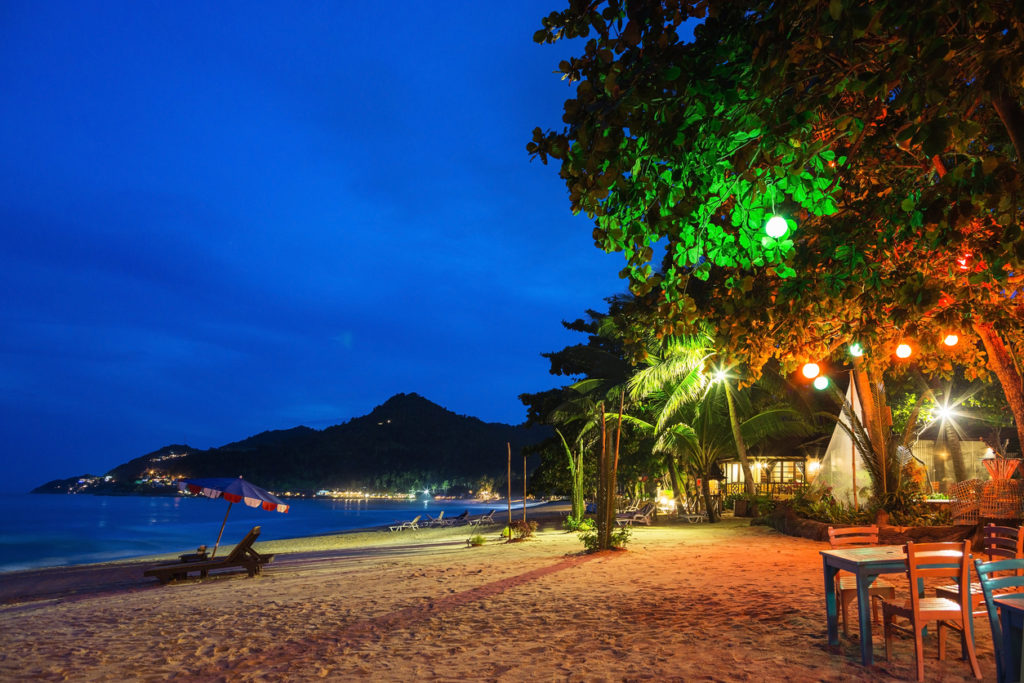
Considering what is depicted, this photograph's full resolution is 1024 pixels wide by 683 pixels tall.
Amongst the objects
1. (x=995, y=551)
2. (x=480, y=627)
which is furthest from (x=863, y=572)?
(x=480, y=627)

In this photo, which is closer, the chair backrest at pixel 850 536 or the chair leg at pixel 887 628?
the chair leg at pixel 887 628

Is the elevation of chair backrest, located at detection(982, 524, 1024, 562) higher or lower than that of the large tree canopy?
lower

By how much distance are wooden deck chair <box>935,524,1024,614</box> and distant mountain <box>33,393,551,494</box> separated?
359ft

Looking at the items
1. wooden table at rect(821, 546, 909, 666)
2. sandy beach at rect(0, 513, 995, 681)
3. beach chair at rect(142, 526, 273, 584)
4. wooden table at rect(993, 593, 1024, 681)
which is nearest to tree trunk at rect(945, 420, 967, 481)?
sandy beach at rect(0, 513, 995, 681)

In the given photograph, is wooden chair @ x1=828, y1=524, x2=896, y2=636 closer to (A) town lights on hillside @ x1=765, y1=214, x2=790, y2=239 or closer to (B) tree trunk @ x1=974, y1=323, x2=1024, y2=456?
(B) tree trunk @ x1=974, y1=323, x2=1024, y2=456

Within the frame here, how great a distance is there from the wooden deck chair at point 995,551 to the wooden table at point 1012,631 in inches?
64.8

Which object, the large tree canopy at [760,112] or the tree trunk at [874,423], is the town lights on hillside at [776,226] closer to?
the large tree canopy at [760,112]

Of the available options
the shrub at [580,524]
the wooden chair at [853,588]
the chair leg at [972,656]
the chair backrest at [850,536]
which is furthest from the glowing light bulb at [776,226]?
the shrub at [580,524]

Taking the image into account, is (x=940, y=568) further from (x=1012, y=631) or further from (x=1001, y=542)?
(x=1001, y=542)

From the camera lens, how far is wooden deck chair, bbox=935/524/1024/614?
→ 4.34 m

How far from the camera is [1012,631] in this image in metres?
2.76

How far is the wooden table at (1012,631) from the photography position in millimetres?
2686

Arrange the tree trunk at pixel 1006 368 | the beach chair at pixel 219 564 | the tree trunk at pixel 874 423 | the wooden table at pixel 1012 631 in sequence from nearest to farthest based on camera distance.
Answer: the wooden table at pixel 1012 631
the tree trunk at pixel 1006 368
the beach chair at pixel 219 564
the tree trunk at pixel 874 423

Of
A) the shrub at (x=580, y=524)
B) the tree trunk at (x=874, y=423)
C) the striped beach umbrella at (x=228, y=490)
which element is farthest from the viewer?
the shrub at (x=580, y=524)
